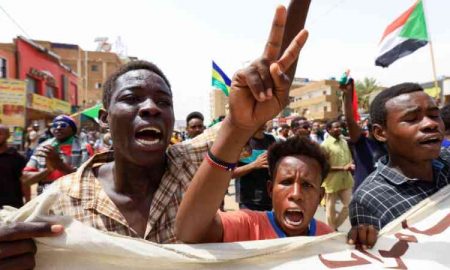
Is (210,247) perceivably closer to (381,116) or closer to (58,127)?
(381,116)

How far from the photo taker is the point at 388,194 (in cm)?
184

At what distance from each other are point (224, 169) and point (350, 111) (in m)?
2.07

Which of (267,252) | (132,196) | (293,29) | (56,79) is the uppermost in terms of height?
(56,79)

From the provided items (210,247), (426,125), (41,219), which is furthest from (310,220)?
(41,219)

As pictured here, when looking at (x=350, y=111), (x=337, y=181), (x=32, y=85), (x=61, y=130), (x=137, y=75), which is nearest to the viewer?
(x=137, y=75)

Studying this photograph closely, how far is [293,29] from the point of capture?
1593 millimetres

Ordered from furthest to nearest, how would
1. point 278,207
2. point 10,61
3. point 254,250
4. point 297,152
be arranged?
point 10,61
point 297,152
point 278,207
point 254,250

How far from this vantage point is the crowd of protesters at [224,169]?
3.86 ft

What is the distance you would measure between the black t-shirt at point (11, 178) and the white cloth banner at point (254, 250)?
3226mm

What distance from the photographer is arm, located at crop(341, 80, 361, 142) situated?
9.21 feet

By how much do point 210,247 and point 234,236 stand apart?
0.56 ft

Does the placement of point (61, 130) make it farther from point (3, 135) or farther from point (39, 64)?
point (39, 64)

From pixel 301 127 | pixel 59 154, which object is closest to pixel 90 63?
pixel 301 127

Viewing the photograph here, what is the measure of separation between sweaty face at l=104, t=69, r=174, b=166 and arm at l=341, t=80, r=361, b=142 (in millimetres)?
1622
